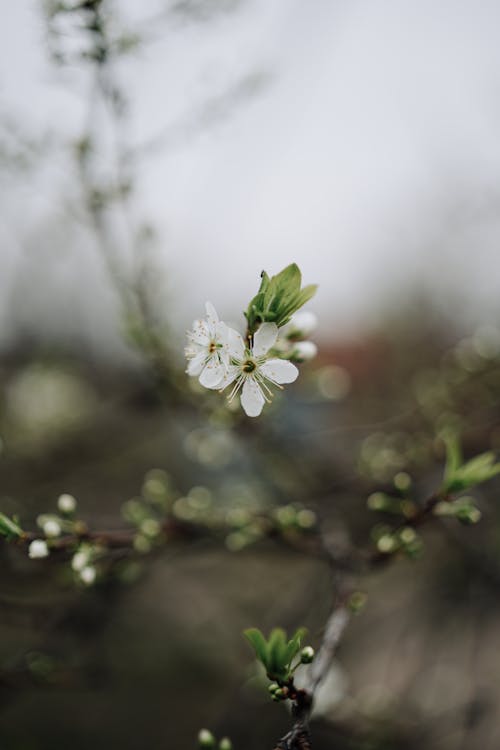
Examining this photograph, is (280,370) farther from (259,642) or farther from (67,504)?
(67,504)

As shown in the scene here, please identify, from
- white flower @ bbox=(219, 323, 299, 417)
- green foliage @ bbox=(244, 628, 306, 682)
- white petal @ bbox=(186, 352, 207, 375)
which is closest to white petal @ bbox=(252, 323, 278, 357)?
white flower @ bbox=(219, 323, 299, 417)

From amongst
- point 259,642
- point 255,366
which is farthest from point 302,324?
point 259,642

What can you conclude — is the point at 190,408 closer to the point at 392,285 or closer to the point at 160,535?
the point at 160,535

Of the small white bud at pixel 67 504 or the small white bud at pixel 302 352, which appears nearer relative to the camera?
the small white bud at pixel 302 352

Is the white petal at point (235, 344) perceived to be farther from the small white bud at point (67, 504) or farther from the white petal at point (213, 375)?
the small white bud at point (67, 504)

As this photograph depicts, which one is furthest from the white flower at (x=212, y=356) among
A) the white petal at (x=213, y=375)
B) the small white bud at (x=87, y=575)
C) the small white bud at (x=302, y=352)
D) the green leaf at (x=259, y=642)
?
the small white bud at (x=87, y=575)

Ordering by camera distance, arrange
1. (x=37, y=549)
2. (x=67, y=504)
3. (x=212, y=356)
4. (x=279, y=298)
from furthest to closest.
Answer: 1. (x=67, y=504)
2. (x=37, y=549)
3. (x=212, y=356)
4. (x=279, y=298)

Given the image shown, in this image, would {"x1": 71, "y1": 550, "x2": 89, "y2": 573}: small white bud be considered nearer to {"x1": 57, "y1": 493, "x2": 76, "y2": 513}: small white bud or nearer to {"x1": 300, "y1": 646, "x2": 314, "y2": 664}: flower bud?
{"x1": 57, "y1": 493, "x2": 76, "y2": 513}: small white bud

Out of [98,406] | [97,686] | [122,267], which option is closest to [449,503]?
[122,267]
